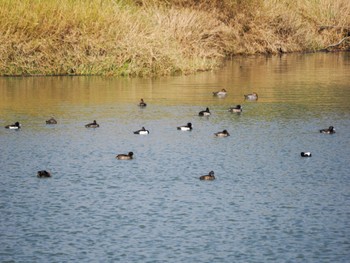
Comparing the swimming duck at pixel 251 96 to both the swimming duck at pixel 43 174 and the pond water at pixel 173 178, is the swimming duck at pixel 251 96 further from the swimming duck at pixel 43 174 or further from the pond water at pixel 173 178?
the swimming duck at pixel 43 174

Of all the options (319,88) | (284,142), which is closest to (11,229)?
(284,142)

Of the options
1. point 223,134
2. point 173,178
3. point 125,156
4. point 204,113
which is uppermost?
point 204,113

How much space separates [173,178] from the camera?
78.8 feet

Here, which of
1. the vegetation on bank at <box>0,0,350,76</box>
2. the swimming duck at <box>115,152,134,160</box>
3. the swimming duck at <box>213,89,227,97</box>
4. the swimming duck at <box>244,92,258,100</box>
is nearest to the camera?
the swimming duck at <box>115,152,134,160</box>

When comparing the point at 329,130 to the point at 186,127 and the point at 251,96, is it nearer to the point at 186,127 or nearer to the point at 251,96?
the point at 186,127

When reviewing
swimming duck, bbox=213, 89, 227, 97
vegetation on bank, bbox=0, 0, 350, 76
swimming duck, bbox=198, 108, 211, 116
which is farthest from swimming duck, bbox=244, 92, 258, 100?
vegetation on bank, bbox=0, 0, 350, 76

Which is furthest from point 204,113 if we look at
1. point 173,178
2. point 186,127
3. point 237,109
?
point 173,178

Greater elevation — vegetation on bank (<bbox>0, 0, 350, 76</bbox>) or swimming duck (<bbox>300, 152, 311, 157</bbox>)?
vegetation on bank (<bbox>0, 0, 350, 76</bbox>)

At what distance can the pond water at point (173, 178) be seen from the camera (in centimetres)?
1814

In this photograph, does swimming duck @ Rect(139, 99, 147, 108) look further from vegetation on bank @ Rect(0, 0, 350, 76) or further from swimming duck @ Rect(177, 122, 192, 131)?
vegetation on bank @ Rect(0, 0, 350, 76)

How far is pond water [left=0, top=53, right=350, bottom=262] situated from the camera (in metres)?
18.1

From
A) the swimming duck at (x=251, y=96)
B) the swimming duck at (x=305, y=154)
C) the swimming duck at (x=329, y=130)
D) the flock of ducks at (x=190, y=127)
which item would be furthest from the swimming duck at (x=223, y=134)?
the swimming duck at (x=251, y=96)

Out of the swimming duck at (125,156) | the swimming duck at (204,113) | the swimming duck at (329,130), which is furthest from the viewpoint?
the swimming duck at (204,113)

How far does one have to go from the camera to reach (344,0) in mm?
70438
